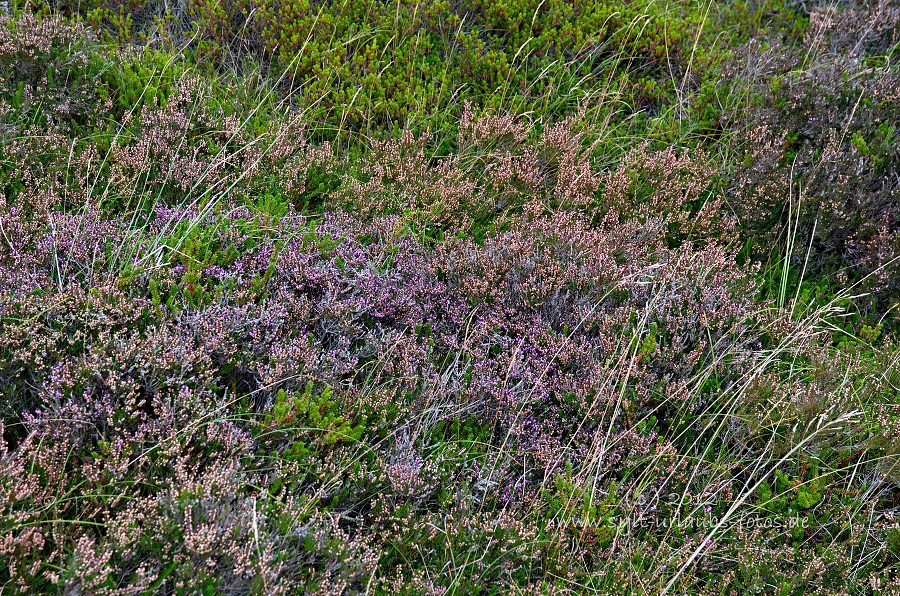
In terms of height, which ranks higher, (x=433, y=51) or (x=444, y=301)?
(x=433, y=51)

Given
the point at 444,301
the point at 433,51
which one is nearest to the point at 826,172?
the point at 444,301

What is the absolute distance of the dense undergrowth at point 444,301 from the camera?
241cm

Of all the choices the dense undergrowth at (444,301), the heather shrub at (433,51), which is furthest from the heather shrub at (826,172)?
the heather shrub at (433,51)

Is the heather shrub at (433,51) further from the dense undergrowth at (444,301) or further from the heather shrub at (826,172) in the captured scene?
the heather shrub at (826,172)

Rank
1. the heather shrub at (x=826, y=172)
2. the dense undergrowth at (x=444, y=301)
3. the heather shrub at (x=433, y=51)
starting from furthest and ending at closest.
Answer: the heather shrub at (x=433, y=51)
the heather shrub at (x=826, y=172)
the dense undergrowth at (x=444, y=301)

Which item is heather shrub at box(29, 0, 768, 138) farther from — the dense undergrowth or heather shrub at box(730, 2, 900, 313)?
heather shrub at box(730, 2, 900, 313)

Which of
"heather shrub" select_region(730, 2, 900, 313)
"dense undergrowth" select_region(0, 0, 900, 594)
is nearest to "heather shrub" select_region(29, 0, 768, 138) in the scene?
"dense undergrowth" select_region(0, 0, 900, 594)

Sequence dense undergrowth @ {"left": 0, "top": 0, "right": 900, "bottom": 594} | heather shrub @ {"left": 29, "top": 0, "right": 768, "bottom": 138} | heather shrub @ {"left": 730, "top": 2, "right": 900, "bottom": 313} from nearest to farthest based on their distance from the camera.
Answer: dense undergrowth @ {"left": 0, "top": 0, "right": 900, "bottom": 594}, heather shrub @ {"left": 730, "top": 2, "right": 900, "bottom": 313}, heather shrub @ {"left": 29, "top": 0, "right": 768, "bottom": 138}

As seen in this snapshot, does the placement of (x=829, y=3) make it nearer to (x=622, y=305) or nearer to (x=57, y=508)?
(x=622, y=305)

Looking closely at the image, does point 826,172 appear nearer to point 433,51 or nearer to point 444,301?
point 444,301

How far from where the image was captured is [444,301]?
131 inches

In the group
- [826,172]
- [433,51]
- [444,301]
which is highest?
[826,172]

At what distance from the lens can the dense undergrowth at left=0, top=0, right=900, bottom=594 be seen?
241 cm

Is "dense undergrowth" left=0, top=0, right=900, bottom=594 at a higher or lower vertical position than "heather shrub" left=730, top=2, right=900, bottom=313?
lower
